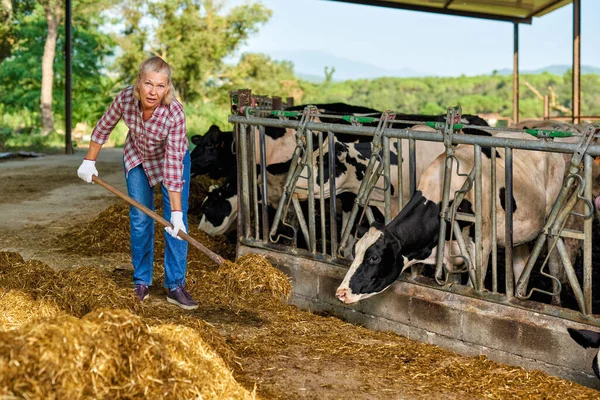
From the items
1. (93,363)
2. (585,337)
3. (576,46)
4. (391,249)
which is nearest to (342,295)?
(391,249)

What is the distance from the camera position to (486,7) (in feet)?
52.9

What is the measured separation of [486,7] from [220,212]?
31.8ft

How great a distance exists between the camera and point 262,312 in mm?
5867

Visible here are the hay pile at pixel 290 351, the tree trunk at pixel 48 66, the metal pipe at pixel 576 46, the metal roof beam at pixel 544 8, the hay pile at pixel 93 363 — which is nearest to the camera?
the hay pile at pixel 93 363

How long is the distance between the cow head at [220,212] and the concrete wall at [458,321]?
92.7 inches

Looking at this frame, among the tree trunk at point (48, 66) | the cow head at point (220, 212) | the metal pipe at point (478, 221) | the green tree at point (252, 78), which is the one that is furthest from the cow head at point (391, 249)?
the green tree at point (252, 78)

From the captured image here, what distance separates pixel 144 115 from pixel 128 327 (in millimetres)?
2461

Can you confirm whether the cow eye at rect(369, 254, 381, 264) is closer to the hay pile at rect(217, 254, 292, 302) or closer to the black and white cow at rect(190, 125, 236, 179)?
the hay pile at rect(217, 254, 292, 302)

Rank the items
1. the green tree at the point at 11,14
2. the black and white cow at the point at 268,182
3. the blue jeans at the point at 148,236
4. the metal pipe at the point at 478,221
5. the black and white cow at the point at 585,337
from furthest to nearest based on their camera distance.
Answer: the green tree at the point at 11,14 < the black and white cow at the point at 268,182 < the blue jeans at the point at 148,236 < the metal pipe at the point at 478,221 < the black and white cow at the point at 585,337

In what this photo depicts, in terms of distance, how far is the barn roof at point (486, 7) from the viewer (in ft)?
50.1

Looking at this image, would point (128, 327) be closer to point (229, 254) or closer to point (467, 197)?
point (467, 197)

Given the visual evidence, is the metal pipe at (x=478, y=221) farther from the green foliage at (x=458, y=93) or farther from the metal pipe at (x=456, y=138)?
the green foliage at (x=458, y=93)

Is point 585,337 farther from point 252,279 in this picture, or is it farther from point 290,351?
point 252,279

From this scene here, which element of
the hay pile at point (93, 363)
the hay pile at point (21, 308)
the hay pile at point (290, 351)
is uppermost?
the hay pile at point (93, 363)
